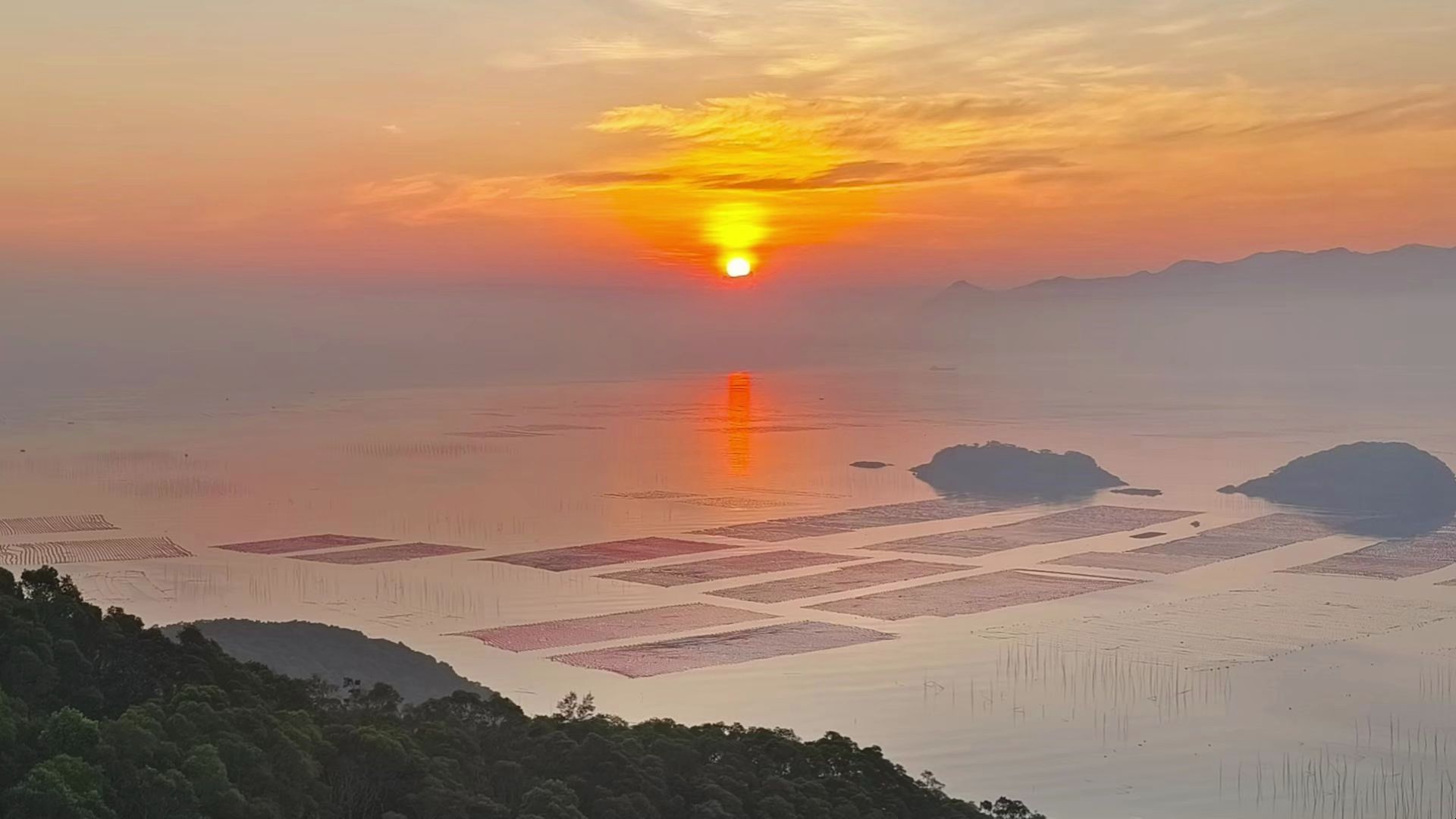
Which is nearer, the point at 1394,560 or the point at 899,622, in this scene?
the point at 899,622

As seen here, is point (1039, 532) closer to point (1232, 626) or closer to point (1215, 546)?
point (1215, 546)

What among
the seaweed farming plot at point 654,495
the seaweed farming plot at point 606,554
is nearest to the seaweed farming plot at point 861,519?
the seaweed farming plot at point 606,554

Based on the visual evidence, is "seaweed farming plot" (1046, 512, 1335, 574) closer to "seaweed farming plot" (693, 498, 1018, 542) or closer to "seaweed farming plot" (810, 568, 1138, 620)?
"seaweed farming plot" (810, 568, 1138, 620)

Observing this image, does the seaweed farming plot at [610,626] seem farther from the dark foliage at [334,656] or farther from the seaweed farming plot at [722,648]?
the dark foliage at [334,656]

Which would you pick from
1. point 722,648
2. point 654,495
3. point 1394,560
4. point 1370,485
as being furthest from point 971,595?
point 1370,485

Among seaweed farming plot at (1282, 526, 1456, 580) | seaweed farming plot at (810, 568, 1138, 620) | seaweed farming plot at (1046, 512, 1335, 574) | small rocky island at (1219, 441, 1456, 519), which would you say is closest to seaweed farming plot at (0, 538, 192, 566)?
seaweed farming plot at (810, 568, 1138, 620)

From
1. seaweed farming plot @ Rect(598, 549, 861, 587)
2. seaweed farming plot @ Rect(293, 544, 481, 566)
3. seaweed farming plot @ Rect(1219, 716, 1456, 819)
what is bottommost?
seaweed farming plot @ Rect(1219, 716, 1456, 819)
